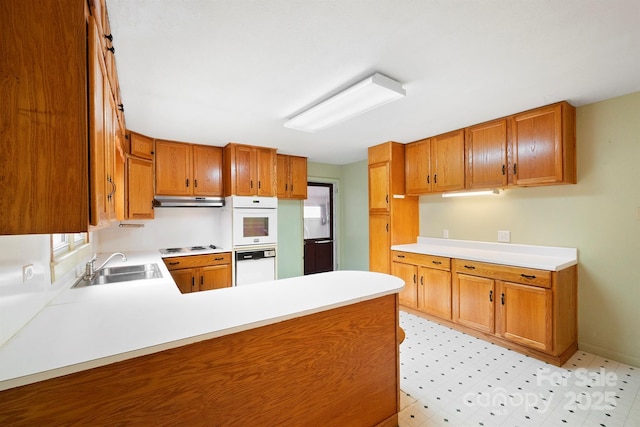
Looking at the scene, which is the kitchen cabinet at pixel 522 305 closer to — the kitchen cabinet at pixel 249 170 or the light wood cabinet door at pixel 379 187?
the light wood cabinet door at pixel 379 187

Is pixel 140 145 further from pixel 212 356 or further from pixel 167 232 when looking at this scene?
pixel 212 356

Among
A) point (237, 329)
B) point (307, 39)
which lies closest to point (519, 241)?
point (307, 39)

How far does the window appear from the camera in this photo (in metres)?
1.71

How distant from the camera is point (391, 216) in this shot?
12.7 feet

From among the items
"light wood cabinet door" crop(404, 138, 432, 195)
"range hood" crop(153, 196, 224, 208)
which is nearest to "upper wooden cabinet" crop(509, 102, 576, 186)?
"light wood cabinet door" crop(404, 138, 432, 195)

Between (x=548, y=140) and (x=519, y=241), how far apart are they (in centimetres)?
110

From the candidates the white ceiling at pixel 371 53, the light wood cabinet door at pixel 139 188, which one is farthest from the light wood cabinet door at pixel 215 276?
the white ceiling at pixel 371 53

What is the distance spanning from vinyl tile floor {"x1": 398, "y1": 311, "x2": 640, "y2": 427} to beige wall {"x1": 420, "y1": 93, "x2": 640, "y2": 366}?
346 mm

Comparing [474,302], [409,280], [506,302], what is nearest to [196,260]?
[409,280]

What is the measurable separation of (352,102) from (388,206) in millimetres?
1913

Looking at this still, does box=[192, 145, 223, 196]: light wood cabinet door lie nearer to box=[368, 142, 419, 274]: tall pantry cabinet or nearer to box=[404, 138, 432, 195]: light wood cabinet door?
box=[368, 142, 419, 274]: tall pantry cabinet

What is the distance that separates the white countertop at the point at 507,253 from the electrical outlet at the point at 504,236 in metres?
0.05

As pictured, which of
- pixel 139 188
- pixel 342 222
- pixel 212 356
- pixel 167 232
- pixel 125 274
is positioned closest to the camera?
pixel 212 356

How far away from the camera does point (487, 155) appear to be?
3.07 metres
